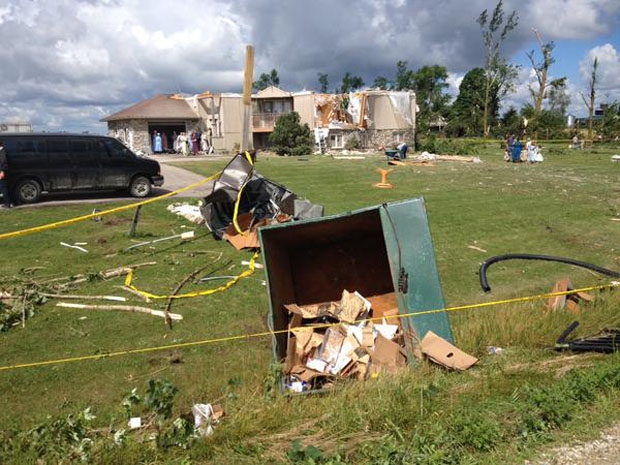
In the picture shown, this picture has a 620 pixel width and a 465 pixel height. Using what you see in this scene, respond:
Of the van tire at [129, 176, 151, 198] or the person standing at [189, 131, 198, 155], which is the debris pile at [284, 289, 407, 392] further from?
the person standing at [189, 131, 198, 155]

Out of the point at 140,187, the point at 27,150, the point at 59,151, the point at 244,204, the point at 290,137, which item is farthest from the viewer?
the point at 290,137

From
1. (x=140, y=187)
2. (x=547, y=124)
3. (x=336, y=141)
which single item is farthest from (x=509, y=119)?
(x=140, y=187)

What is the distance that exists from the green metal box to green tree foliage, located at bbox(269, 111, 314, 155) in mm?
31443

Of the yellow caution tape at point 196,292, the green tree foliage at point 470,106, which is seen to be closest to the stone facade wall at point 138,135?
the yellow caution tape at point 196,292

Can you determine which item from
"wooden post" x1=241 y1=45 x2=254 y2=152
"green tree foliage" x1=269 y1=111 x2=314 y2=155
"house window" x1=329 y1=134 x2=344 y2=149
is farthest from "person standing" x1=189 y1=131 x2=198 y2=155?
"wooden post" x1=241 y1=45 x2=254 y2=152

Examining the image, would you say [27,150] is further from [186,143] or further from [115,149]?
[186,143]

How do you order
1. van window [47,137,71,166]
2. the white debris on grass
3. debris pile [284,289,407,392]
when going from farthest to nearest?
van window [47,137,71,166]
the white debris on grass
debris pile [284,289,407,392]

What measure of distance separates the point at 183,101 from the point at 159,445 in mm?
45309

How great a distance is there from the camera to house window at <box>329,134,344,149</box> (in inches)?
1677

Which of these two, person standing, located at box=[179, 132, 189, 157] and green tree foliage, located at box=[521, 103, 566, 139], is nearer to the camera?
person standing, located at box=[179, 132, 189, 157]

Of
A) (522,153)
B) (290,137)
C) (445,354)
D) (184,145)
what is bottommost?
(445,354)

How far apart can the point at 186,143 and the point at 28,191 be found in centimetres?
2602

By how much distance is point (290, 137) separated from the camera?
38.5 m

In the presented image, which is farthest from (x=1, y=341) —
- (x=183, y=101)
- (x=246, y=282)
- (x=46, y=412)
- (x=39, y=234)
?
(x=183, y=101)
